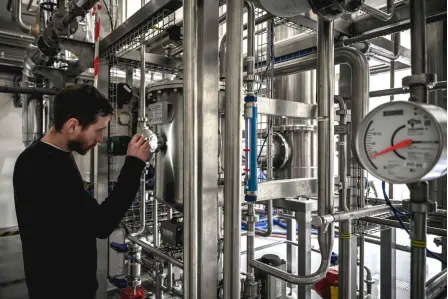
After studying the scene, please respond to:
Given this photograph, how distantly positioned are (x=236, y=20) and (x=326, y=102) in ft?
1.25

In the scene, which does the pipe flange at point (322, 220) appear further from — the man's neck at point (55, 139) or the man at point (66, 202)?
the man's neck at point (55, 139)

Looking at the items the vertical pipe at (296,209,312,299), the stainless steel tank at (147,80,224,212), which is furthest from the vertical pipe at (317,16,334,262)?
the vertical pipe at (296,209,312,299)

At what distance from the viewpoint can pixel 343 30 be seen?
146cm

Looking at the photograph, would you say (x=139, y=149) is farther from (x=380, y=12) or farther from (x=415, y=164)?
(x=380, y=12)

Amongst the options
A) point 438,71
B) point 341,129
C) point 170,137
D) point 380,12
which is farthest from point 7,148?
point 438,71

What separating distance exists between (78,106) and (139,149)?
264 mm

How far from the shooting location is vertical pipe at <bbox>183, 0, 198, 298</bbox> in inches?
32.9

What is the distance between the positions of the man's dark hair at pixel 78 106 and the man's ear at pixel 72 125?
0.04 ft

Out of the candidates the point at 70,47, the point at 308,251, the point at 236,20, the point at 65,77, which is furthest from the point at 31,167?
the point at 308,251

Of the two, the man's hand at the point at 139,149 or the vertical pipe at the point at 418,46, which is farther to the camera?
the man's hand at the point at 139,149

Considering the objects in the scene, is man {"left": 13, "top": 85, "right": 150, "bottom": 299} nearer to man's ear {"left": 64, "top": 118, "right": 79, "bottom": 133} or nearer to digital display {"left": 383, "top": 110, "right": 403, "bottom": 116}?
man's ear {"left": 64, "top": 118, "right": 79, "bottom": 133}

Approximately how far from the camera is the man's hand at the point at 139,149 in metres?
1.05

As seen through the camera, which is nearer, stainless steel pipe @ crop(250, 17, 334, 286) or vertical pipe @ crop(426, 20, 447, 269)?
stainless steel pipe @ crop(250, 17, 334, 286)

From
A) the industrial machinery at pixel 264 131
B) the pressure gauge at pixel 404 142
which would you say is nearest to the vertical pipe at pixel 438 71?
the industrial machinery at pixel 264 131
